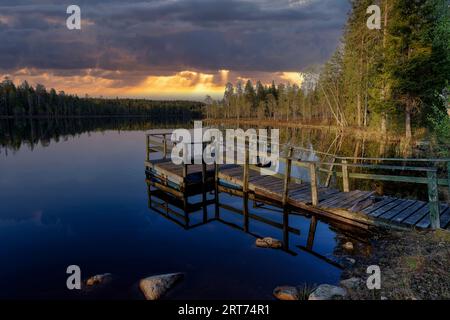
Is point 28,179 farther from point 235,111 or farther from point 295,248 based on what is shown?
point 235,111

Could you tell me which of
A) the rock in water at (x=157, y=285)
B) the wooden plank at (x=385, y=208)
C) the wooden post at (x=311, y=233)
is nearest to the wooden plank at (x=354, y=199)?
the wooden plank at (x=385, y=208)

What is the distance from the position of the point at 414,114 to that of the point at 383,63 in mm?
5981

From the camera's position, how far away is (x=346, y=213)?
34.9 ft

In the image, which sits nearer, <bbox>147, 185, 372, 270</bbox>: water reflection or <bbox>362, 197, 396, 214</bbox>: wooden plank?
<bbox>147, 185, 372, 270</bbox>: water reflection

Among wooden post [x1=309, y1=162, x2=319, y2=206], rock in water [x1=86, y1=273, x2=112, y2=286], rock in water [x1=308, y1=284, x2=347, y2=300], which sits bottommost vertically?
rock in water [x1=86, y1=273, x2=112, y2=286]

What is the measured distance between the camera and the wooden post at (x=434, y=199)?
8320 millimetres

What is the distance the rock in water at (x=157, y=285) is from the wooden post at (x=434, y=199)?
24.4 feet

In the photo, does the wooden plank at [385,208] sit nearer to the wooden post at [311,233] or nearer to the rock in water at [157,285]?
the wooden post at [311,233]

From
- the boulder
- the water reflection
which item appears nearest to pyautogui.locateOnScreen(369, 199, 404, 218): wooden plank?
the water reflection

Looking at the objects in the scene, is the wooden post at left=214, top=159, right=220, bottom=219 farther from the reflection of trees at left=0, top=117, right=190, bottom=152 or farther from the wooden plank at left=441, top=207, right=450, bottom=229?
the reflection of trees at left=0, top=117, right=190, bottom=152

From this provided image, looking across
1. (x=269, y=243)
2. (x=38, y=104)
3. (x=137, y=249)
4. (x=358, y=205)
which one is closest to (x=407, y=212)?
(x=358, y=205)

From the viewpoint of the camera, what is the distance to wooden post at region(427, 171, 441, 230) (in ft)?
27.3

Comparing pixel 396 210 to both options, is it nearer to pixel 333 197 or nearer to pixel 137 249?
pixel 333 197

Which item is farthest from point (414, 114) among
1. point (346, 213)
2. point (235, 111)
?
point (235, 111)
